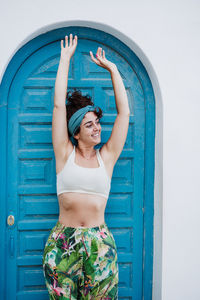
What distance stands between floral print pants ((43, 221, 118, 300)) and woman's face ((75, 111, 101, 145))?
2.17 feet

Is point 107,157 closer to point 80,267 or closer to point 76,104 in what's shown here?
point 76,104

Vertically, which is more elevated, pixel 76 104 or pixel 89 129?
pixel 76 104

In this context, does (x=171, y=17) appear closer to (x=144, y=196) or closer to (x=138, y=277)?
(x=144, y=196)

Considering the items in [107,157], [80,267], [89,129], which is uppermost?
[89,129]

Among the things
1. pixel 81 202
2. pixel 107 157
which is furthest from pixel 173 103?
pixel 81 202

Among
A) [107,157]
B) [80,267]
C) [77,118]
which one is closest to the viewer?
[80,267]

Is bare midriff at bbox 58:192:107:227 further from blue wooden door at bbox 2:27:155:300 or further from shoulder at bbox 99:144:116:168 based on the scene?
blue wooden door at bbox 2:27:155:300

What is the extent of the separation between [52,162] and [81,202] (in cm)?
62

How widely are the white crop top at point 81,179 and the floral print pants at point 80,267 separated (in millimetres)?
287

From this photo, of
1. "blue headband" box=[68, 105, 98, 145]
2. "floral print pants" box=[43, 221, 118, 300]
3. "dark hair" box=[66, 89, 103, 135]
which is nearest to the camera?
"floral print pants" box=[43, 221, 118, 300]

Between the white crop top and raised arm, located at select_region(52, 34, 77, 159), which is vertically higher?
raised arm, located at select_region(52, 34, 77, 159)

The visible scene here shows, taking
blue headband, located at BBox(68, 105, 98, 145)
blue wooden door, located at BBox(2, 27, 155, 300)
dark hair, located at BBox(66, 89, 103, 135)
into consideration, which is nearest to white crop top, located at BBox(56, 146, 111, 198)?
blue headband, located at BBox(68, 105, 98, 145)

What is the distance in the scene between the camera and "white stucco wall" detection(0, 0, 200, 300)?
2391 mm

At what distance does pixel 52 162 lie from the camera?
2.52m
